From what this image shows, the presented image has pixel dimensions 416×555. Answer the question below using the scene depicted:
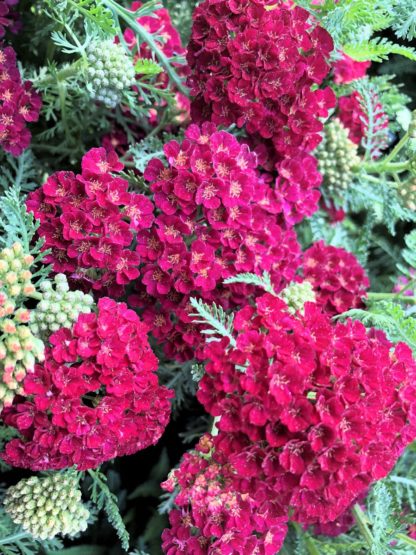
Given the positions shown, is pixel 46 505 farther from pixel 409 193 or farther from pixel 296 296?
pixel 409 193

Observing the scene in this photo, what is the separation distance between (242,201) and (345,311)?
47 centimetres

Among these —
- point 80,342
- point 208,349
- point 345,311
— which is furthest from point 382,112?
point 80,342

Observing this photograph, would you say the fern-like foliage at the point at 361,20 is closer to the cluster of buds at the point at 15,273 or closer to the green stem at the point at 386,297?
the green stem at the point at 386,297

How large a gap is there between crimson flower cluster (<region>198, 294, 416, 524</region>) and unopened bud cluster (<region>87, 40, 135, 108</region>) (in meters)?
0.69

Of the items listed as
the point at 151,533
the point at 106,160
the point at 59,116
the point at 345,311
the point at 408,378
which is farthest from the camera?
the point at 59,116

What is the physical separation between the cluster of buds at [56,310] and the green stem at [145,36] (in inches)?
32.7

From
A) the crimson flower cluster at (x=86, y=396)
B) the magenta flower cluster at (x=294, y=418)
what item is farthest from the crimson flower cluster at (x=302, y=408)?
the crimson flower cluster at (x=86, y=396)

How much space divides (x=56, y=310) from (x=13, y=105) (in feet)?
2.09

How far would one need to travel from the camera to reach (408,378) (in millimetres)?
1448

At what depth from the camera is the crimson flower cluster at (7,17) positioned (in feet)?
5.49

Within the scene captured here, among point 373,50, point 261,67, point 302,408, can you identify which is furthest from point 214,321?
point 373,50

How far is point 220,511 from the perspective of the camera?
4.54 feet

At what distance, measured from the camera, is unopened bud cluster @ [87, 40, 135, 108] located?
5.16 feet

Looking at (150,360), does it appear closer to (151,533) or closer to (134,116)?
(151,533)
